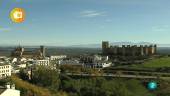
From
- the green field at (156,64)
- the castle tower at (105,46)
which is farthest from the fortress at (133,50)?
the green field at (156,64)

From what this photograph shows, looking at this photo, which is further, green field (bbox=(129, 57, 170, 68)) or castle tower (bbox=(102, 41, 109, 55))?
castle tower (bbox=(102, 41, 109, 55))

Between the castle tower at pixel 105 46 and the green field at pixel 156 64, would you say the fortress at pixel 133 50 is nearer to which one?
the castle tower at pixel 105 46

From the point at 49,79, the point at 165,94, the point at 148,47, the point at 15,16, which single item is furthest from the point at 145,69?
the point at 15,16

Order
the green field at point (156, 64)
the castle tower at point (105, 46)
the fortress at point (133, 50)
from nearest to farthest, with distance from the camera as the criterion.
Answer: the green field at point (156, 64)
the fortress at point (133, 50)
the castle tower at point (105, 46)

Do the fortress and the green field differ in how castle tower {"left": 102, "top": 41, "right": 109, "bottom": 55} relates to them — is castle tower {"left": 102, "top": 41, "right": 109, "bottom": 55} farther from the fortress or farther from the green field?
the green field

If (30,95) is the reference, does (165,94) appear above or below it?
below

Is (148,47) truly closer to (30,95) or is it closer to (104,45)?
(104,45)

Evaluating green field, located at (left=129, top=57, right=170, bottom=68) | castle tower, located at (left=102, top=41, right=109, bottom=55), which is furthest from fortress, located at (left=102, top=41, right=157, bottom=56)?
green field, located at (left=129, top=57, right=170, bottom=68)

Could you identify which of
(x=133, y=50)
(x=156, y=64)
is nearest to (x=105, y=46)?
(x=133, y=50)

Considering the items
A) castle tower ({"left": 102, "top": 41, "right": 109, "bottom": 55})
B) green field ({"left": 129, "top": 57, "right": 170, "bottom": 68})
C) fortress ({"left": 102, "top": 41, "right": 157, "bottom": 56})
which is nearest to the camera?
green field ({"left": 129, "top": 57, "right": 170, "bottom": 68})

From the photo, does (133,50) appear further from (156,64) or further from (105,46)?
(156,64)

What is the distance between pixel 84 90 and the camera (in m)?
37.5

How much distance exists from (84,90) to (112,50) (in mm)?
87861

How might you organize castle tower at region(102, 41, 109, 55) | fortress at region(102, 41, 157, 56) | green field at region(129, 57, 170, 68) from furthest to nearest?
castle tower at region(102, 41, 109, 55) < fortress at region(102, 41, 157, 56) < green field at region(129, 57, 170, 68)
